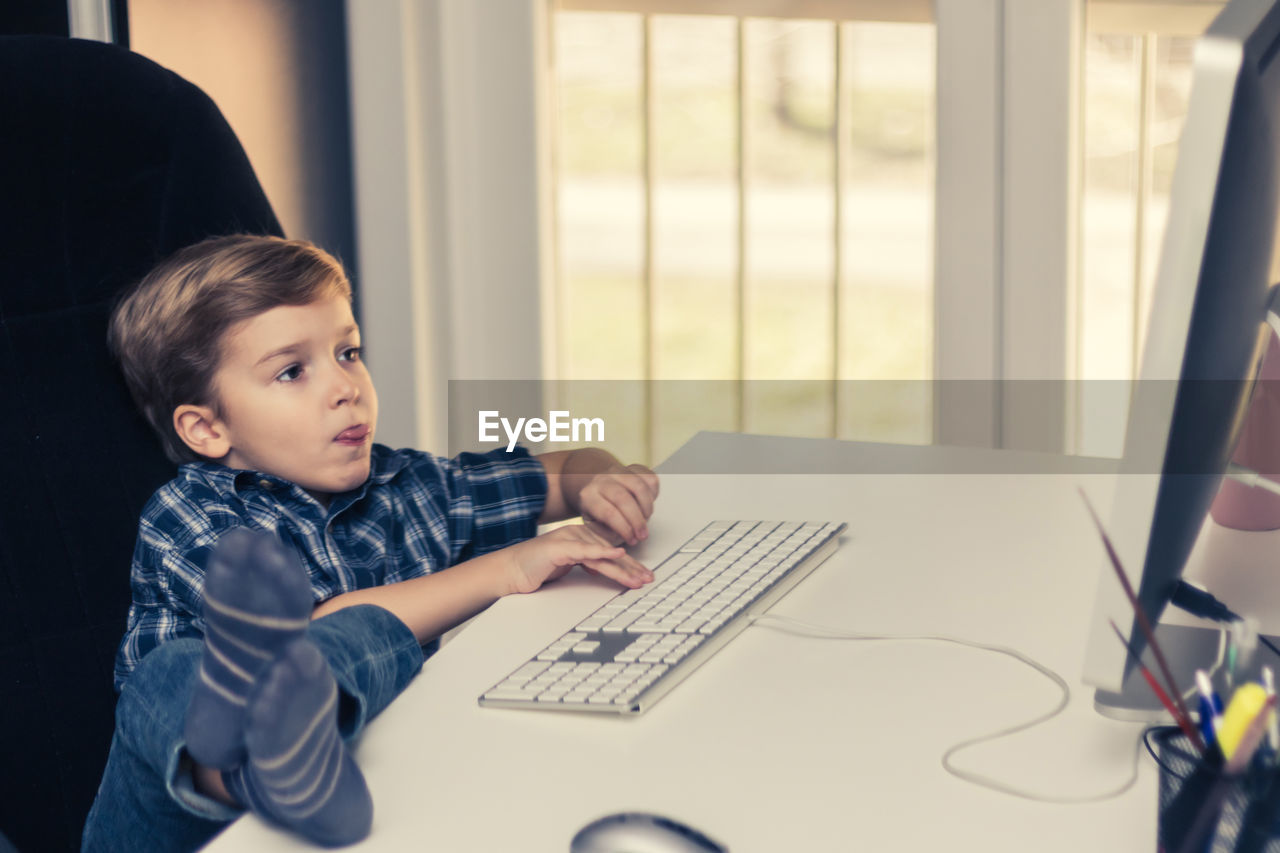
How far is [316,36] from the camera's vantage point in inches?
73.9

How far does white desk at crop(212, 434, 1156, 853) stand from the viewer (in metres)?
0.54

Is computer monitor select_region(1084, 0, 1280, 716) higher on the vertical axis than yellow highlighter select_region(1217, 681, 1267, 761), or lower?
higher

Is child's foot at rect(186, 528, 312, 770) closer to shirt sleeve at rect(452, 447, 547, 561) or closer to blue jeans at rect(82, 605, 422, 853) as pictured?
blue jeans at rect(82, 605, 422, 853)

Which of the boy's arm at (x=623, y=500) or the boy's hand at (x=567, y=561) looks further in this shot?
the boy's arm at (x=623, y=500)

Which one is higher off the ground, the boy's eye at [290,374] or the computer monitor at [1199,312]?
the computer monitor at [1199,312]

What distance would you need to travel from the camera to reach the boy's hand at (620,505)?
1.01 m

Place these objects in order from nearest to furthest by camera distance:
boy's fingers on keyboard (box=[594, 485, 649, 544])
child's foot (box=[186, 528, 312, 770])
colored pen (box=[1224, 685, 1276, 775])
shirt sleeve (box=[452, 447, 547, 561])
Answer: colored pen (box=[1224, 685, 1276, 775]), child's foot (box=[186, 528, 312, 770]), boy's fingers on keyboard (box=[594, 485, 649, 544]), shirt sleeve (box=[452, 447, 547, 561])

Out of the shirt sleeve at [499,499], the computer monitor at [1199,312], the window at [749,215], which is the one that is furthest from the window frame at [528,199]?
the computer monitor at [1199,312]

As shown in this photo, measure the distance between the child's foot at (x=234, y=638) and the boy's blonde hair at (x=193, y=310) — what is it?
56cm

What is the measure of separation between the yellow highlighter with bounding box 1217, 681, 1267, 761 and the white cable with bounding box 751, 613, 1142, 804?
137mm

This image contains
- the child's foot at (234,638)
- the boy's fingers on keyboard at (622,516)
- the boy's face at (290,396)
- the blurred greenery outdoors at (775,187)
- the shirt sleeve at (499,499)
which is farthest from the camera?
the blurred greenery outdoors at (775,187)

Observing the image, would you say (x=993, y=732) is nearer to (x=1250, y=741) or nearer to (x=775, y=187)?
(x=1250, y=741)

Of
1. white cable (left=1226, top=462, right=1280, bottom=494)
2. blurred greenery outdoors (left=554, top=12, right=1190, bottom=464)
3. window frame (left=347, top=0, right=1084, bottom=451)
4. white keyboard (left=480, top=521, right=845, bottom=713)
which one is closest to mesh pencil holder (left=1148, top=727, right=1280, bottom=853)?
white keyboard (left=480, top=521, right=845, bottom=713)

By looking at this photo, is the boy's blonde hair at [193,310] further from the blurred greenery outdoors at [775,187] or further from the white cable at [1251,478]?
the blurred greenery outdoors at [775,187]
